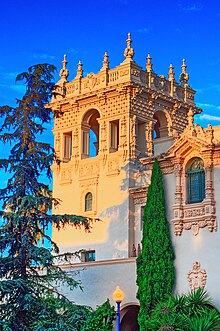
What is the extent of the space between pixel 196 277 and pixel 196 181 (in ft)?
14.0

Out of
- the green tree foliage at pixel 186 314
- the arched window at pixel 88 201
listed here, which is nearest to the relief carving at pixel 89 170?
the arched window at pixel 88 201

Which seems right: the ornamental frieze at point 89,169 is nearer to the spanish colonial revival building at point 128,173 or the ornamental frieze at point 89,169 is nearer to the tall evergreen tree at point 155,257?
the spanish colonial revival building at point 128,173

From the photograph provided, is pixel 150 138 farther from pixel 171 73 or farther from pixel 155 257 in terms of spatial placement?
pixel 155 257

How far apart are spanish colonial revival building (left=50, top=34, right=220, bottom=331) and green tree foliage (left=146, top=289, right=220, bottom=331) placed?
2.99ft

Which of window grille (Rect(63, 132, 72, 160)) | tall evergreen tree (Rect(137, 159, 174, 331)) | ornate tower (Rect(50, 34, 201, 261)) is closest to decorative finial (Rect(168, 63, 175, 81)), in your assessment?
ornate tower (Rect(50, 34, 201, 261))

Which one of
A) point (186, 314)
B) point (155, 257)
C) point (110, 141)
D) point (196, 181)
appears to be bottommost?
point (186, 314)

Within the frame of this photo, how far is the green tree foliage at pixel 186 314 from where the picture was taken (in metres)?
29.3

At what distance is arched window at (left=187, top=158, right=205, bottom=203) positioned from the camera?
33344 millimetres

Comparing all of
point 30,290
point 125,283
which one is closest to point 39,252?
point 30,290

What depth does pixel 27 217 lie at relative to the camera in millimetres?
30125

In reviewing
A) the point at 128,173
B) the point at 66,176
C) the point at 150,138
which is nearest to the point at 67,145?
the point at 66,176

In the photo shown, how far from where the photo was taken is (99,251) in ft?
138

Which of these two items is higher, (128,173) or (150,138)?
(150,138)

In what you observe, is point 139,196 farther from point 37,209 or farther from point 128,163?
point 37,209
